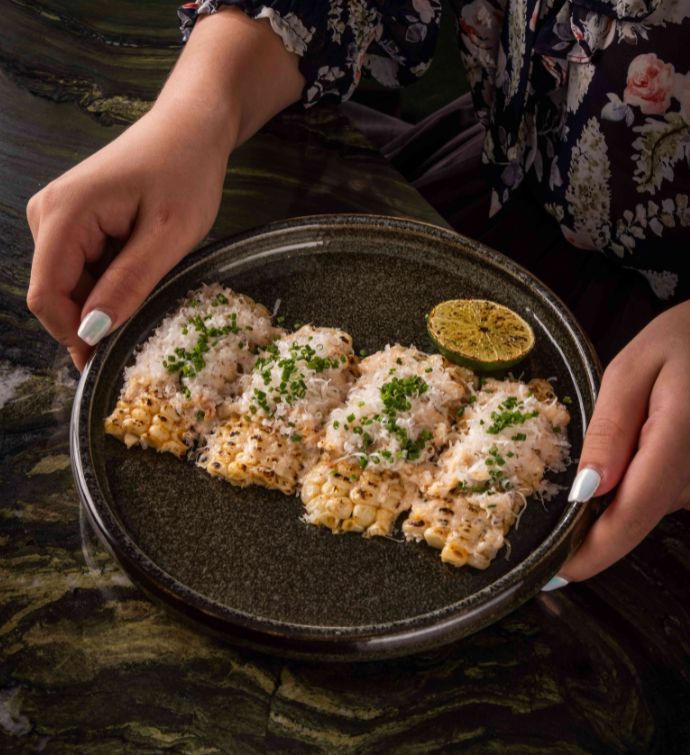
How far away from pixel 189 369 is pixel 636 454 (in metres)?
0.75

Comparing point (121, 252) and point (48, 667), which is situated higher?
point (121, 252)

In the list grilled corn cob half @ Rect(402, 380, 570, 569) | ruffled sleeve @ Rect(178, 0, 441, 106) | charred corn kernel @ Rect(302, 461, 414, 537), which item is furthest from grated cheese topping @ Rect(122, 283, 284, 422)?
ruffled sleeve @ Rect(178, 0, 441, 106)

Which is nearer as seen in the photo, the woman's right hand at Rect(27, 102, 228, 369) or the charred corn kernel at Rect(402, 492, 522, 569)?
the charred corn kernel at Rect(402, 492, 522, 569)

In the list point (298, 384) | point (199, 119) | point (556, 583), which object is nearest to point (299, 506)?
point (298, 384)

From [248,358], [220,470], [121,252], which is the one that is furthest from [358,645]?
[121,252]

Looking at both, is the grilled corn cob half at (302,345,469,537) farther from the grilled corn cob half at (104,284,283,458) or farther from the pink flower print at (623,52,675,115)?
the pink flower print at (623,52,675,115)

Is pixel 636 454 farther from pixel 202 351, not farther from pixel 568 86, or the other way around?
pixel 568 86

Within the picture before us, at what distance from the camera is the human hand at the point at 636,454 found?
4.20ft

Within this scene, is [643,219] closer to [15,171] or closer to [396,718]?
[396,718]

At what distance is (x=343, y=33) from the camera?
1.92m

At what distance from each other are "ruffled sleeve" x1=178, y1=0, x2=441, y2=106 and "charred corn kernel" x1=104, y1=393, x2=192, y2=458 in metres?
0.85

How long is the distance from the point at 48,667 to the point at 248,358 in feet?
2.08

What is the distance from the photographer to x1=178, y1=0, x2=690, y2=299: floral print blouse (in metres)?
1.66

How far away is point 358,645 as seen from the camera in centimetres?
120
